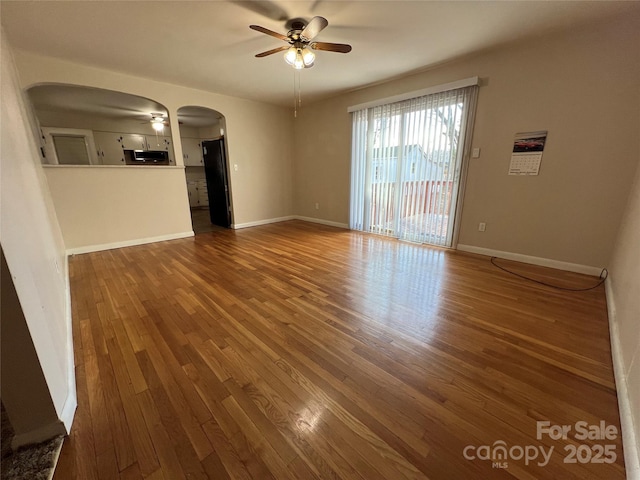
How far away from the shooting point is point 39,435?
1.01 m

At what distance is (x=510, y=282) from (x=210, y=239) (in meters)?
4.31

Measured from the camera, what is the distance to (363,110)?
432cm

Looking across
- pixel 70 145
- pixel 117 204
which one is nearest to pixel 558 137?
pixel 117 204

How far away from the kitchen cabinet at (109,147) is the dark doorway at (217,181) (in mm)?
2560

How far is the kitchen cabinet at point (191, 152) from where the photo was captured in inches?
292

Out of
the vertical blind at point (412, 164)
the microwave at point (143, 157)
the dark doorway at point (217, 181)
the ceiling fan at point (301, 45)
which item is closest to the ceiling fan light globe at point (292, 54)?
the ceiling fan at point (301, 45)

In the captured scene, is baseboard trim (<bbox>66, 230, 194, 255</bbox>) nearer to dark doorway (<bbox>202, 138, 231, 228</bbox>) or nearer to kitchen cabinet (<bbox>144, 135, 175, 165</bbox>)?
dark doorway (<bbox>202, 138, 231, 228</bbox>)

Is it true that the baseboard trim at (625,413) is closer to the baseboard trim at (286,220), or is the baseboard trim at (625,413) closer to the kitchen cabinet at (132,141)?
the baseboard trim at (286,220)

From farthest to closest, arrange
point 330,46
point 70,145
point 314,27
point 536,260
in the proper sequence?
point 70,145 < point 536,260 < point 330,46 < point 314,27

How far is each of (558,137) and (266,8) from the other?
324 centimetres

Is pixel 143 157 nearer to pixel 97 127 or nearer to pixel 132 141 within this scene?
pixel 132 141

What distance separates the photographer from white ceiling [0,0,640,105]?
2113 millimetres

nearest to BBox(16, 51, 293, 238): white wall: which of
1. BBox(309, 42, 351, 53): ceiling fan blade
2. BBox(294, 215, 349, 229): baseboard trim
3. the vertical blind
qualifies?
BBox(294, 215, 349, 229): baseboard trim

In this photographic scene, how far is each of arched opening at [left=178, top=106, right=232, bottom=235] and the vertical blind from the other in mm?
2632
